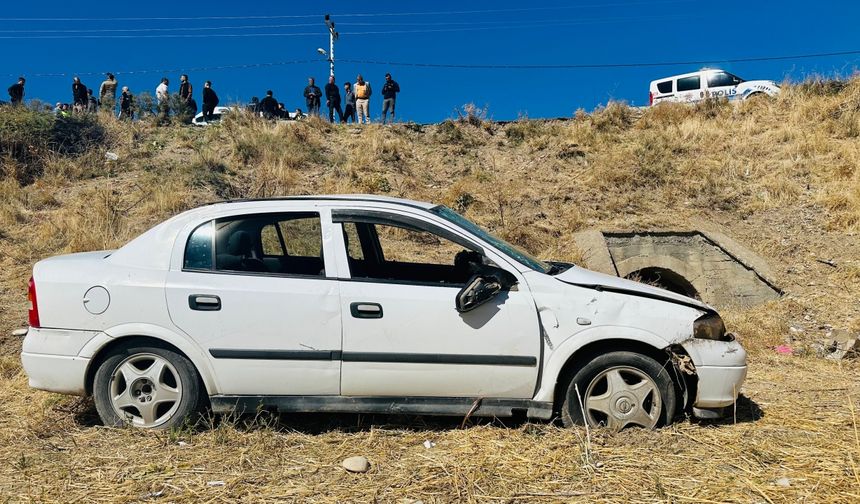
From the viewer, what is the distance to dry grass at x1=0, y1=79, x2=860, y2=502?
10.8ft

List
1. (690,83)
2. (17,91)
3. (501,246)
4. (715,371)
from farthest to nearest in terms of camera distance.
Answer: (690,83) → (17,91) → (501,246) → (715,371)

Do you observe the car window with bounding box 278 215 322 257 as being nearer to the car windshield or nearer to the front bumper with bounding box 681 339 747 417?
the car windshield

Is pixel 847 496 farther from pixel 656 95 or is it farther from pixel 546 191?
pixel 656 95

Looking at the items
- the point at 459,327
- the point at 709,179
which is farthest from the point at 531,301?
the point at 709,179

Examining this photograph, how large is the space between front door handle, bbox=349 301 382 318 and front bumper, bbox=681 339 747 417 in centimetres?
194

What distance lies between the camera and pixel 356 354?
12.6ft

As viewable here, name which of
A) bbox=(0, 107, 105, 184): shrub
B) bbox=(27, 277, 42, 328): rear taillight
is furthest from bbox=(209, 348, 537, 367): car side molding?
bbox=(0, 107, 105, 184): shrub

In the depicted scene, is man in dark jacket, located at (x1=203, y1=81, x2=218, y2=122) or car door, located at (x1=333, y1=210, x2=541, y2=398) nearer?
car door, located at (x1=333, y1=210, x2=541, y2=398)

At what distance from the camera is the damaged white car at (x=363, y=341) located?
382 cm

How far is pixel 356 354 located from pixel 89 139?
12.9 m

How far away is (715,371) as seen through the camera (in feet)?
12.6

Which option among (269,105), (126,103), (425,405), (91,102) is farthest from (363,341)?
(91,102)

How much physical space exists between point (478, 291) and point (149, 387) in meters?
2.26

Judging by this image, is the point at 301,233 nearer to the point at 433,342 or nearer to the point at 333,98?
the point at 433,342
